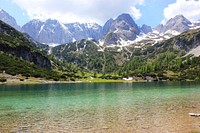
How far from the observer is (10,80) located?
199 meters

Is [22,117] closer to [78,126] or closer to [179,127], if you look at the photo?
[78,126]

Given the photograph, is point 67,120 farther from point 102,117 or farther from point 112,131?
point 112,131

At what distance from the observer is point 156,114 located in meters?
49.8

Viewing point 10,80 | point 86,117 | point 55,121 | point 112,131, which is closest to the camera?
point 112,131

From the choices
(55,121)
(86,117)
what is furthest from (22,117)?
(86,117)

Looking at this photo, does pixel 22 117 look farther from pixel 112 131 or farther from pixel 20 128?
pixel 112 131

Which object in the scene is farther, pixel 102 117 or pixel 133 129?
pixel 102 117

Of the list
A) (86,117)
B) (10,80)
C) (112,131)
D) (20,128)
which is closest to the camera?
(112,131)

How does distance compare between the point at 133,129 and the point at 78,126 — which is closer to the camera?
the point at 133,129

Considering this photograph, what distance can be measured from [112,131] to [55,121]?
481 inches

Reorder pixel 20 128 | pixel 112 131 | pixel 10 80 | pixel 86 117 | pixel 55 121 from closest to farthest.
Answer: pixel 112 131 → pixel 20 128 → pixel 55 121 → pixel 86 117 → pixel 10 80

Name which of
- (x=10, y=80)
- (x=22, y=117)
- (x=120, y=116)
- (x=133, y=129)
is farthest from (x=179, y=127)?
(x=10, y=80)

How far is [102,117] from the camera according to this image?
4769 cm

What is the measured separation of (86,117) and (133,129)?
41.0 ft
